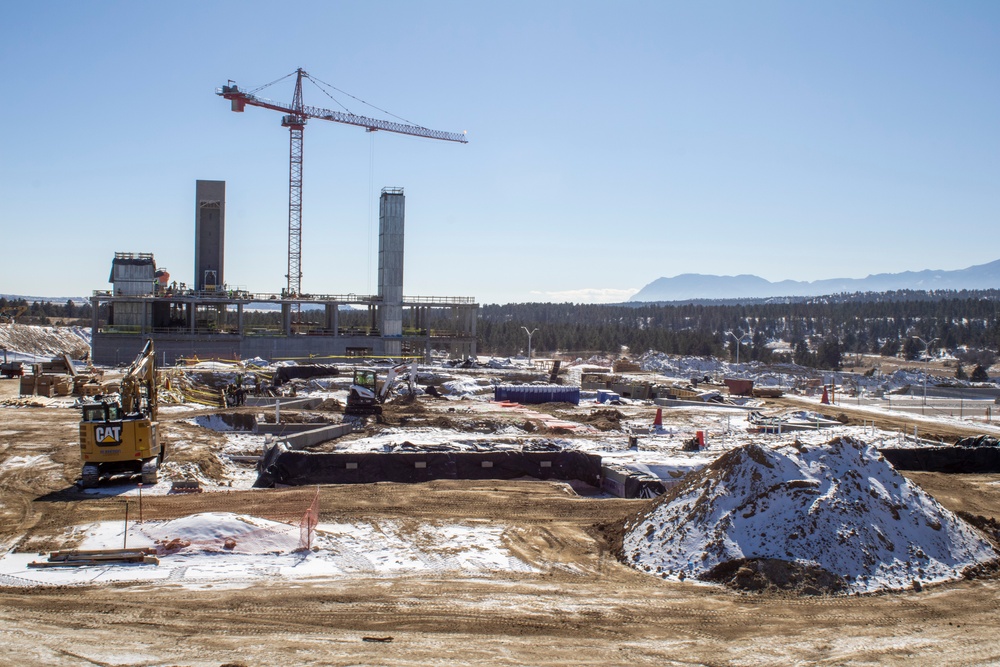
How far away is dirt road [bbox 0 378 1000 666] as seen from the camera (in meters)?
9.61

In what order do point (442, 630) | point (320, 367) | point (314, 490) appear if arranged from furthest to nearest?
point (320, 367) → point (314, 490) → point (442, 630)

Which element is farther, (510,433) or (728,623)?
(510,433)

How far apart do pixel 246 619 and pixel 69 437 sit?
61.5ft

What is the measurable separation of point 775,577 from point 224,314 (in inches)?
2704

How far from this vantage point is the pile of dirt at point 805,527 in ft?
41.9

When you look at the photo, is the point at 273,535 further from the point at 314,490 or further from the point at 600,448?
the point at 600,448

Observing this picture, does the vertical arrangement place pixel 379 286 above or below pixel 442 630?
above

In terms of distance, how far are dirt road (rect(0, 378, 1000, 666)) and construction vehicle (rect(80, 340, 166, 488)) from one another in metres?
4.41

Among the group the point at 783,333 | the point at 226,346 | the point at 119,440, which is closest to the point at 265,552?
the point at 119,440

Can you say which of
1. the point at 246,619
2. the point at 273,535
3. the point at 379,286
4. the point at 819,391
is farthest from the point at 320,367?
the point at 246,619

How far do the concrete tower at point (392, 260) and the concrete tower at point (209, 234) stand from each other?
13.2 metres

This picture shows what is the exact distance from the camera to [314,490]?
60.2 feet

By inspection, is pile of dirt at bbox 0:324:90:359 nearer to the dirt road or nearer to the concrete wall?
the concrete wall

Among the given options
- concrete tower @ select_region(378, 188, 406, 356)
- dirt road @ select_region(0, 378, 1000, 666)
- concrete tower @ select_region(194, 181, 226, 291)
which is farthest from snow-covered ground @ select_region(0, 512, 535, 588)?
concrete tower @ select_region(194, 181, 226, 291)
